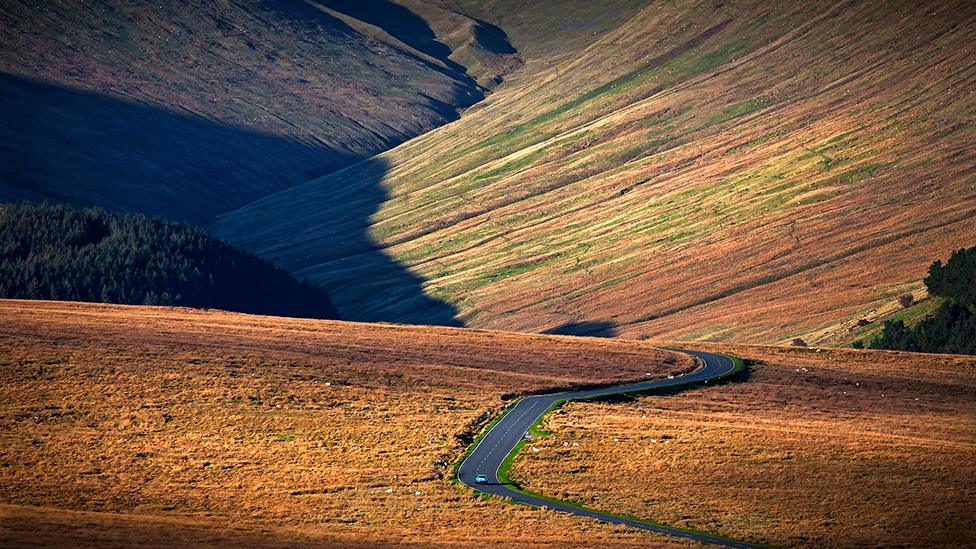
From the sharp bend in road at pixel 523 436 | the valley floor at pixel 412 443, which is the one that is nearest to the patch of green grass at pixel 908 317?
the valley floor at pixel 412 443

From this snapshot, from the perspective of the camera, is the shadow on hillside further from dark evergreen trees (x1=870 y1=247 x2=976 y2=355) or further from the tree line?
dark evergreen trees (x1=870 y1=247 x2=976 y2=355)

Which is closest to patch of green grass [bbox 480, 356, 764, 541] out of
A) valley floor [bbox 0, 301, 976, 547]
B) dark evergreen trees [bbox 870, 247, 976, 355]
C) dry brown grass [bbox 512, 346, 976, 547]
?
dry brown grass [bbox 512, 346, 976, 547]

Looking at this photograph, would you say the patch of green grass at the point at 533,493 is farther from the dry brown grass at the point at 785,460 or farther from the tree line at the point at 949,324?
the tree line at the point at 949,324

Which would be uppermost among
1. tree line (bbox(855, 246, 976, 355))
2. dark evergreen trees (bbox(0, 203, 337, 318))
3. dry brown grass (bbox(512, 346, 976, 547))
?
dark evergreen trees (bbox(0, 203, 337, 318))

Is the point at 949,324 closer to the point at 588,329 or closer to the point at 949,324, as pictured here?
the point at 949,324

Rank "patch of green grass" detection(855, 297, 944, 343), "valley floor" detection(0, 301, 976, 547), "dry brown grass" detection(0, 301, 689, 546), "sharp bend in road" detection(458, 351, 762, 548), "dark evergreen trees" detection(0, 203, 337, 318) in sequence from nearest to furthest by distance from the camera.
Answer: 1. "dry brown grass" detection(0, 301, 689, 546)
2. "valley floor" detection(0, 301, 976, 547)
3. "sharp bend in road" detection(458, 351, 762, 548)
4. "patch of green grass" detection(855, 297, 944, 343)
5. "dark evergreen trees" detection(0, 203, 337, 318)

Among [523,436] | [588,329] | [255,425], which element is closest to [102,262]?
[588,329]
